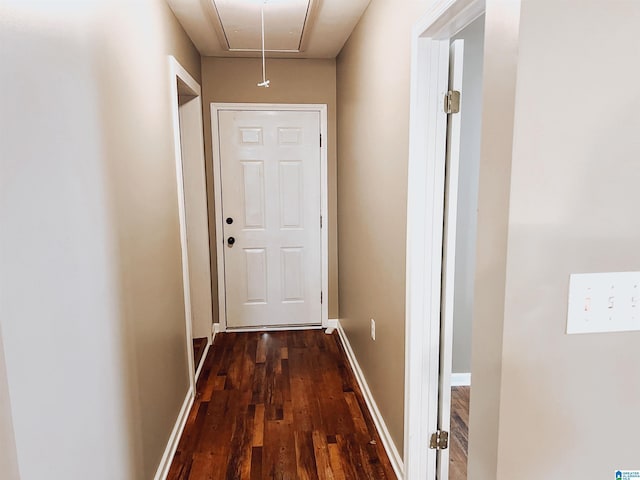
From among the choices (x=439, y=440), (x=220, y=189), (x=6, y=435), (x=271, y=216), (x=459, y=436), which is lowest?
(x=459, y=436)

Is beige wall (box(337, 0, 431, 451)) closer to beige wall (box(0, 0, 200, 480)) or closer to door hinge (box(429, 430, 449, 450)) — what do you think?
door hinge (box(429, 430, 449, 450))

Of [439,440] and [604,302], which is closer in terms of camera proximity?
[604,302]

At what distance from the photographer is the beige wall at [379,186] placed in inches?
78.6

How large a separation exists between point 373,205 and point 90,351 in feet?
5.53

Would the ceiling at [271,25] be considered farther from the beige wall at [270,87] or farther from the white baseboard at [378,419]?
the white baseboard at [378,419]

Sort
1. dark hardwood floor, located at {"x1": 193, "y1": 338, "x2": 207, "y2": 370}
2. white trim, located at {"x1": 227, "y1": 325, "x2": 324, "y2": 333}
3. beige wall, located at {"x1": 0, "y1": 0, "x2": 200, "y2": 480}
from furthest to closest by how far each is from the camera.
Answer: white trim, located at {"x1": 227, "y1": 325, "x2": 324, "y2": 333}, dark hardwood floor, located at {"x1": 193, "y1": 338, "x2": 207, "y2": 370}, beige wall, located at {"x1": 0, "y1": 0, "x2": 200, "y2": 480}

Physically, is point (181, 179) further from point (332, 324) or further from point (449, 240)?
point (332, 324)

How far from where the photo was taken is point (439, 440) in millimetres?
1957

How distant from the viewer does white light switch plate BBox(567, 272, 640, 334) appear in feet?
2.91

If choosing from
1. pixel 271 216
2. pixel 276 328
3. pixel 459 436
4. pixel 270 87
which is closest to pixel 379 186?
pixel 459 436

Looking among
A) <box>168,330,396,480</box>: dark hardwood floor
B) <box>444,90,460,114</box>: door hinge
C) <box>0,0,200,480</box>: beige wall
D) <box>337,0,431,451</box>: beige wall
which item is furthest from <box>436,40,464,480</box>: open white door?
<box>0,0,200,480</box>: beige wall

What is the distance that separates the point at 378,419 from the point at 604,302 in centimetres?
186

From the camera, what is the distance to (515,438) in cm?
94

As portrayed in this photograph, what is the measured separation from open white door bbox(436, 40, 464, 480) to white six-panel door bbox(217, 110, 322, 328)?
2.21 m
